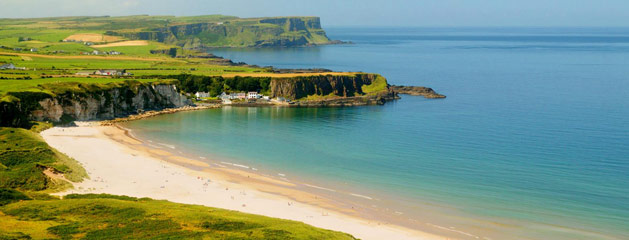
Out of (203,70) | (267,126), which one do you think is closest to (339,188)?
(267,126)

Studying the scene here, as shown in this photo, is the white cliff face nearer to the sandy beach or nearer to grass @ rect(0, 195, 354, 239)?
the sandy beach

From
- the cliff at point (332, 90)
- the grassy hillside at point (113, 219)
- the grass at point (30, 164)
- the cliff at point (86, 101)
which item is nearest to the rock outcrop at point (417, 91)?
the cliff at point (332, 90)

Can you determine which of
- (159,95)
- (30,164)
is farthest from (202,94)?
(30,164)

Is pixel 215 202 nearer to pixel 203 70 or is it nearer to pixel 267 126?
pixel 267 126

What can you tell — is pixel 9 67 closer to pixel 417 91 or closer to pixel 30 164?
pixel 30 164

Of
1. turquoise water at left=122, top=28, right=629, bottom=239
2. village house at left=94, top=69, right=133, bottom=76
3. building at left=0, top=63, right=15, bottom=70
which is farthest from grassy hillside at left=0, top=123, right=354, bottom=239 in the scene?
building at left=0, top=63, right=15, bottom=70

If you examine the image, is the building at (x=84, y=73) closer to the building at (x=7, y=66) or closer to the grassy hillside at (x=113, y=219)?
the building at (x=7, y=66)

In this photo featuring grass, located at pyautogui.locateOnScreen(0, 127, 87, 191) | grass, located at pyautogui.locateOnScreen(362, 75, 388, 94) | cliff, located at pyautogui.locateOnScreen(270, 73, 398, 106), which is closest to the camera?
grass, located at pyautogui.locateOnScreen(0, 127, 87, 191)
